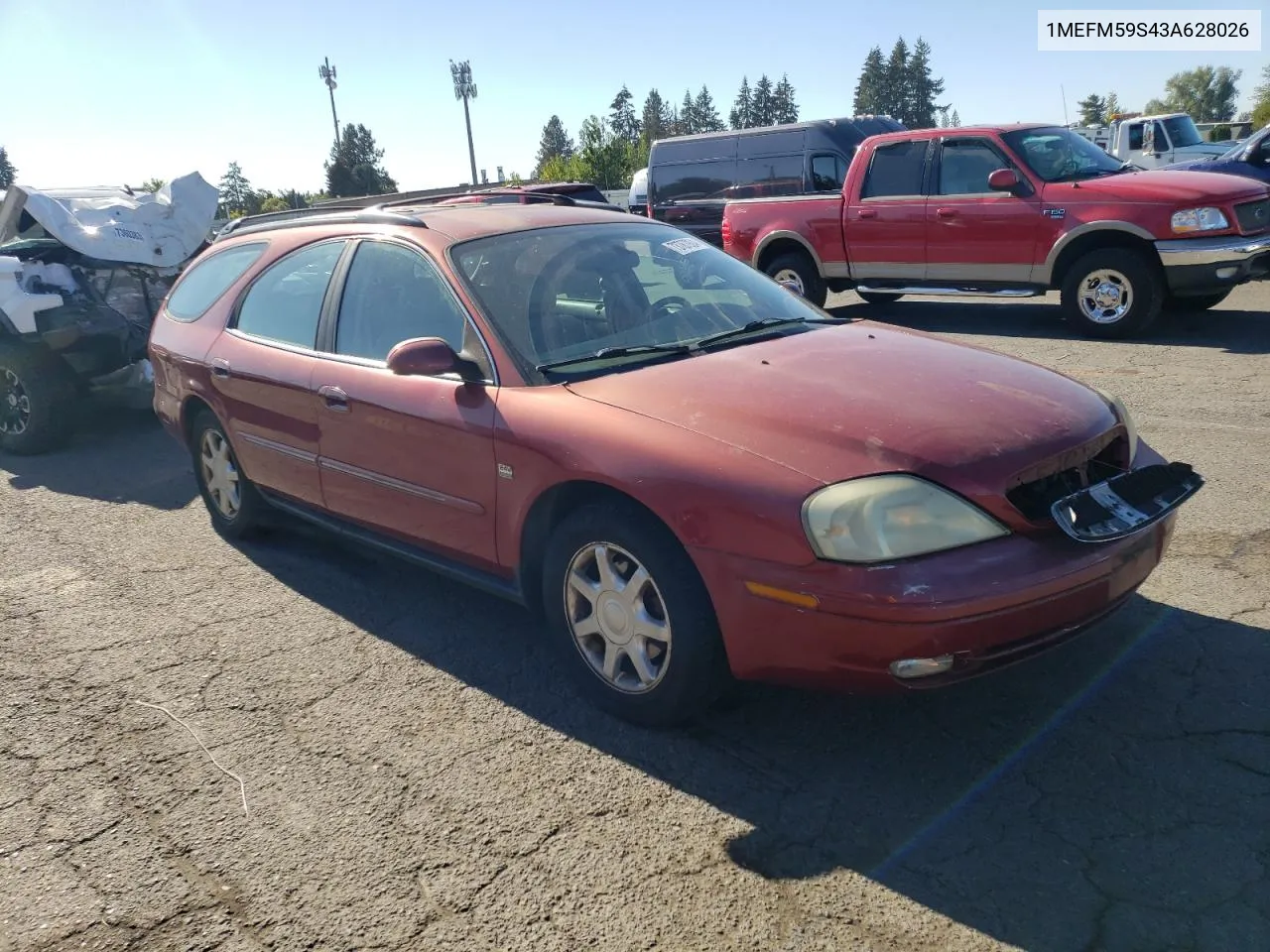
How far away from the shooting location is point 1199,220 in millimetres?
8438

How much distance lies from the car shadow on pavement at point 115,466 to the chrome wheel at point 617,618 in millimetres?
3788

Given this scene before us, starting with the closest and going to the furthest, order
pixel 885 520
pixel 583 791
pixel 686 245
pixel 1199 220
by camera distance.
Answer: pixel 885 520 → pixel 583 791 → pixel 686 245 → pixel 1199 220

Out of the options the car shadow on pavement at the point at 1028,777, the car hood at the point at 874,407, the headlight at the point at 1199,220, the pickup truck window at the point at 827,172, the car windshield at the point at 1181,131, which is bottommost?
the car shadow on pavement at the point at 1028,777

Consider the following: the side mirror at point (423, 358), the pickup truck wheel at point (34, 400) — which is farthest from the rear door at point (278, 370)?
the pickup truck wheel at point (34, 400)

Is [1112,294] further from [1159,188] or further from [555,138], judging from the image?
[555,138]

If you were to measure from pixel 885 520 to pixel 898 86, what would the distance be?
11328cm

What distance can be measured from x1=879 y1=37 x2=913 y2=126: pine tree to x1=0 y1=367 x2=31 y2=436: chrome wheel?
107613 millimetres

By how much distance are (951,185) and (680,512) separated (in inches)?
317

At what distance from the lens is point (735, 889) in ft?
8.15

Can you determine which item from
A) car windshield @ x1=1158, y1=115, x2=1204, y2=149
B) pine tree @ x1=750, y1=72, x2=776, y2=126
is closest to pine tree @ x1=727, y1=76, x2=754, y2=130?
pine tree @ x1=750, y1=72, x2=776, y2=126

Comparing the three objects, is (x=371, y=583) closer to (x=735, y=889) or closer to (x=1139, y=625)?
(x=735, y=889)

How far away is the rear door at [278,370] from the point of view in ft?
14.4

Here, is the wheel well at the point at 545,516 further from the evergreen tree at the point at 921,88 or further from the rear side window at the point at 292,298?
the evergreen tree at the point at 921,88

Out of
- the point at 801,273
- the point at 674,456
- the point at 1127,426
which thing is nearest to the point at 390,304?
the point at 674,456
